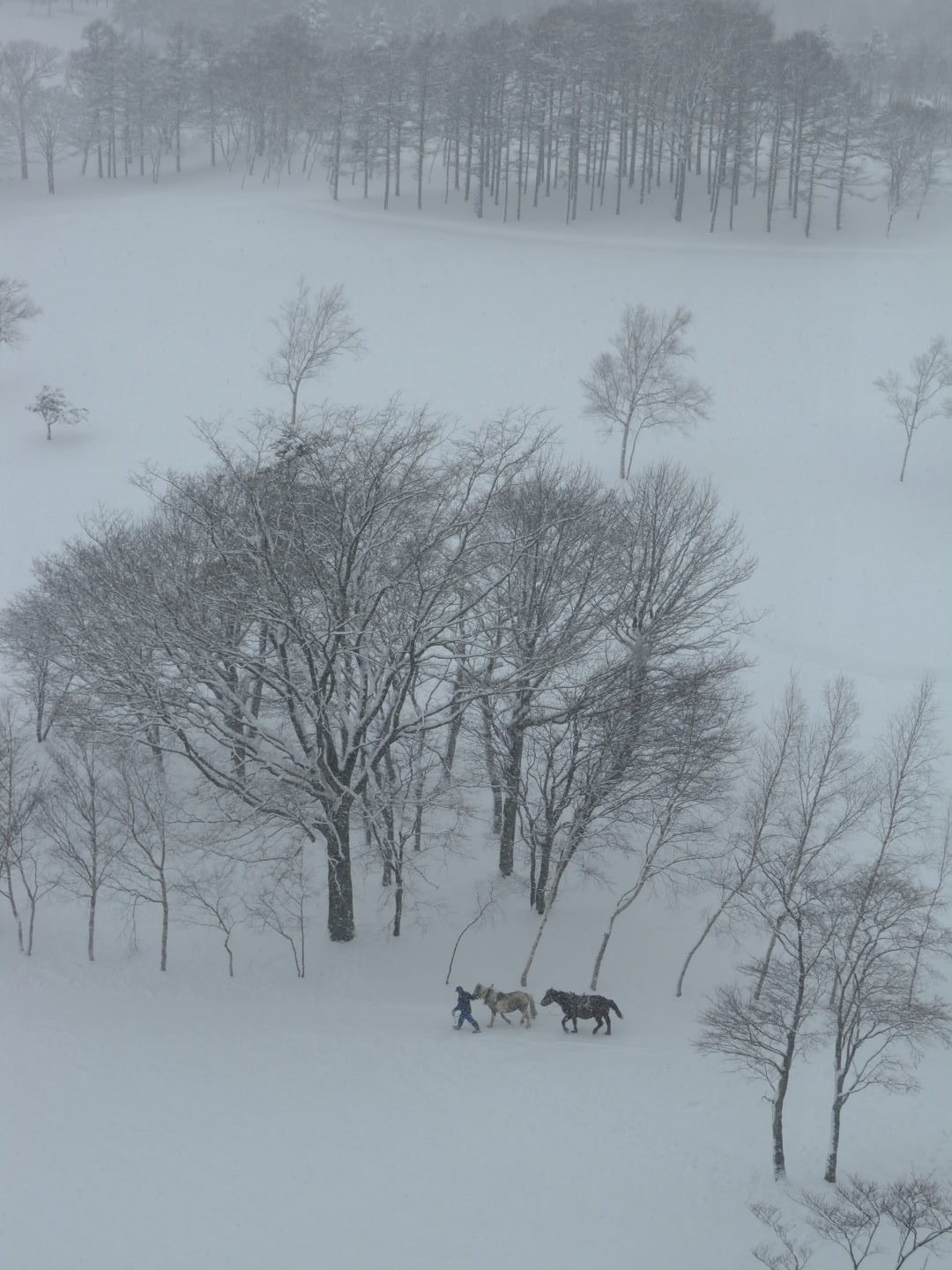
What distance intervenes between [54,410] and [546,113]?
4724 centimetres

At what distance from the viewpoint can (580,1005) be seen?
18250 mm

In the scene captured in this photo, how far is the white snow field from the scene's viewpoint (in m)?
13.2

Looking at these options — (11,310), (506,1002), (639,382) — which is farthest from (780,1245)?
(11,310)

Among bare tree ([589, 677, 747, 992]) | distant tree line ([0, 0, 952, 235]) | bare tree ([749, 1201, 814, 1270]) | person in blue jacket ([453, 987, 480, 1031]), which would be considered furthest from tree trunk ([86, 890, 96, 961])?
distant tree line ([0, 0, 952, 235])

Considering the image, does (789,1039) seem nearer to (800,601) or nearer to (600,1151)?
(600,1151)

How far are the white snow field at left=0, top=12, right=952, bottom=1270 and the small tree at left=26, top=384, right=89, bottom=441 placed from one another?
0.60 meters

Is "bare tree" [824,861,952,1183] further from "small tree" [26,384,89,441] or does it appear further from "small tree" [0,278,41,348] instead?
"small tree" [0,278,41,348]

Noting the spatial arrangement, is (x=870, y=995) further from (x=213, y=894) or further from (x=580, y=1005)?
(x=213, y=894)

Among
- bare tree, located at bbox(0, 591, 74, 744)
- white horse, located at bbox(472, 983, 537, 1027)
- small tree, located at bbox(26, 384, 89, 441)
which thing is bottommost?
white horse, located at bbox(472, 983, 537, 1027)

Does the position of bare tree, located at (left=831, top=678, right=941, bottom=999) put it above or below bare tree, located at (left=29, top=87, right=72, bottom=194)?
below

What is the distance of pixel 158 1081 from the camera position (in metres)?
16.2

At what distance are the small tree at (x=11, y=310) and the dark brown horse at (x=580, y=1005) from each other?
40631 mm

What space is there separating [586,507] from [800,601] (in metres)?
13.8

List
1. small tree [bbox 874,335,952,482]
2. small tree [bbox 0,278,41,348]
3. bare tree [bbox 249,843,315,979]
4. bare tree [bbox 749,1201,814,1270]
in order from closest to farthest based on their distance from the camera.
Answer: bare tree [bbox 749,1201,814,1270], bare tree [bbox 249,843,315,979], small tree [bbox 874,335,952,482], small tree [bbox 0,278,41,348]
